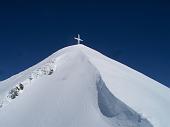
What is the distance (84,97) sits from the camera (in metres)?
31.9

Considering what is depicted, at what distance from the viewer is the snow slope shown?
29.3 meters

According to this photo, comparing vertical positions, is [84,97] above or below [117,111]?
above

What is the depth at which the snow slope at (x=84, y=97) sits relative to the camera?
96.2 ft

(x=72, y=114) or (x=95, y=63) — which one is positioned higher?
(x=95, y=63)

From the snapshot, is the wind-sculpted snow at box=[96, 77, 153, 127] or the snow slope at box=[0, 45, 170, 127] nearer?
the wind-sculpted snow at box=[96, 77, 153, 127]

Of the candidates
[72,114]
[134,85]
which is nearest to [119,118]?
[72,114]

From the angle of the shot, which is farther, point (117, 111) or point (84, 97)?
point (84, 97)

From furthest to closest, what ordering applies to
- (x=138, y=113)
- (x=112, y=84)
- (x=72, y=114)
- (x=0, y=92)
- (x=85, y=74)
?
1. (x=0, y=92)
2. (x=85, y=74)
3. (x=112, y=84)
4. (x=72, y=114)
5. (x=138, y=113)

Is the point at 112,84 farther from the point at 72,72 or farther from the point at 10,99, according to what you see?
the point at 10,99

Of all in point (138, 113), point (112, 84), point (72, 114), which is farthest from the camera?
point (112, 84)

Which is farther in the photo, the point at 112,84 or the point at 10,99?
the point at 10,99

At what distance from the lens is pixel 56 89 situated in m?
34.4

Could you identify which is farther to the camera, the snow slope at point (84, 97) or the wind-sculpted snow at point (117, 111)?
the snow slope at point (84, 97)

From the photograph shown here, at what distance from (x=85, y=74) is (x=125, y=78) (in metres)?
4.06
